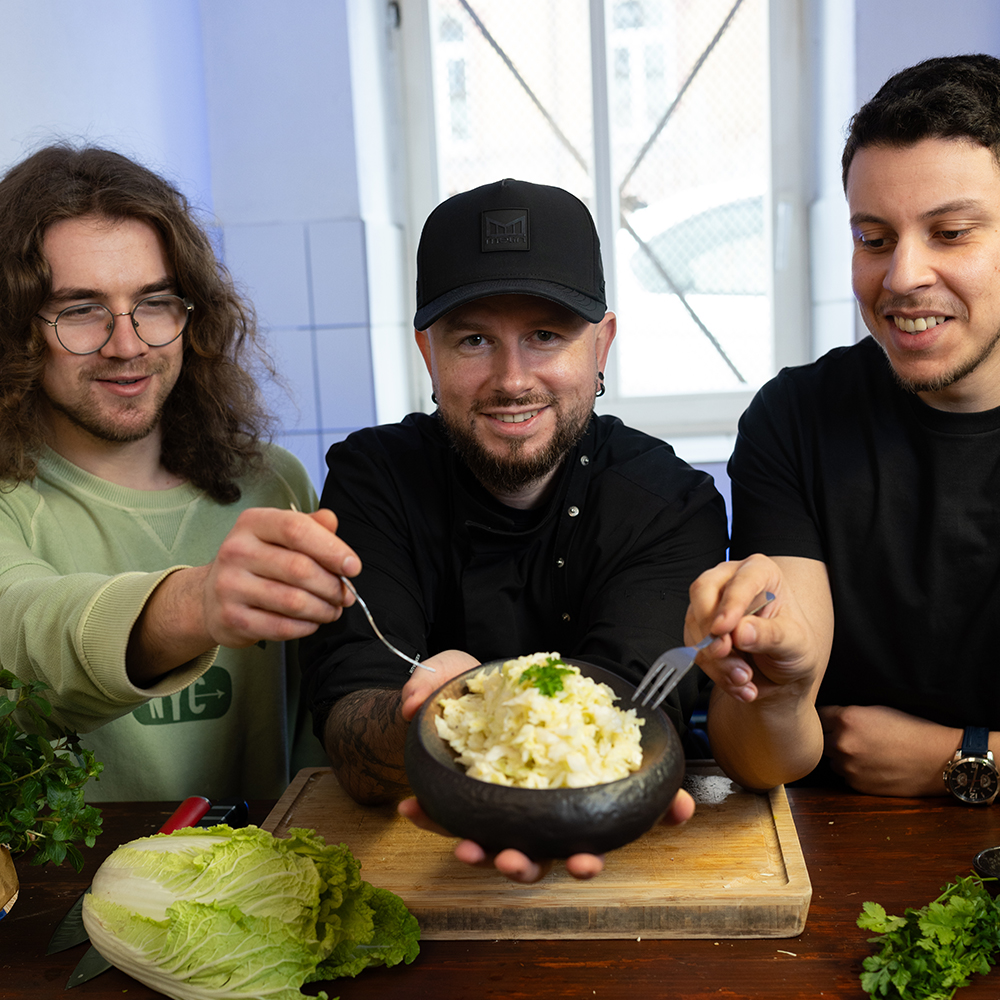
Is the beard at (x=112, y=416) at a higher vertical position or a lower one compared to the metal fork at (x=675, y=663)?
higher

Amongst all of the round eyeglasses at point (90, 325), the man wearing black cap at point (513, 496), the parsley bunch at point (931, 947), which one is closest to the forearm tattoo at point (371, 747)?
the man wearing black cap at point (513, 496)

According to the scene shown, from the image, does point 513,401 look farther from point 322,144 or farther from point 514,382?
point 322,144

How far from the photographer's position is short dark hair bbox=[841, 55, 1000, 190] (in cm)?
159

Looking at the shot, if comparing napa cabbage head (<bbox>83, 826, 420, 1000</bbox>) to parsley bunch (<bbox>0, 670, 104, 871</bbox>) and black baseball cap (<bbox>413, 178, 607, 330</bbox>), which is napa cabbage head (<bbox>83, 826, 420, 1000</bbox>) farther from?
black baseball cap (<bbox>413, 178, 607, 330</bbox>)

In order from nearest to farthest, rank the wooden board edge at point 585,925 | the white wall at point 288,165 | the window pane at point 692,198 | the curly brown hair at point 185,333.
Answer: the wooden board edge at point 585,925 → the curly brown hair at point 185,333 → the white wall at point 288,165 → the window pane at point 692,198

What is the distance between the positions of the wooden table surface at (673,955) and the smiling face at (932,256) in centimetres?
76

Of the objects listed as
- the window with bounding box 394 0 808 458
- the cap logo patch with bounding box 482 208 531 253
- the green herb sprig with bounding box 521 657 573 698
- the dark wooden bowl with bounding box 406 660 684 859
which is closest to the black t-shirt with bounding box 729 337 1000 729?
the cap logo patch with bounding box 482 208 531 253

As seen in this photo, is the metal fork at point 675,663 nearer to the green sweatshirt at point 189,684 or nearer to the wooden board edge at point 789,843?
the wooden board edge at point 789,843

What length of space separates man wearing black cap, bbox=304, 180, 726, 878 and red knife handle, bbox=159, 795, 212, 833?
237 mm

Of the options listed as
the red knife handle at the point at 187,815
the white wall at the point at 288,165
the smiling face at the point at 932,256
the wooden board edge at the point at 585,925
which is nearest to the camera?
the wooden board edge at the point at 585,925

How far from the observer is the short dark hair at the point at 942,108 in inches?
62.7

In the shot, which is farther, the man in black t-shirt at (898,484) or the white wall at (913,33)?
the white wall at (913,33)

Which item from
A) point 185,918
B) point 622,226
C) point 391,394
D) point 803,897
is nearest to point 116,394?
point 185,918

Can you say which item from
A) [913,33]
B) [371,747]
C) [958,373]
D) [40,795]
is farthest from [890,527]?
[913,33]
